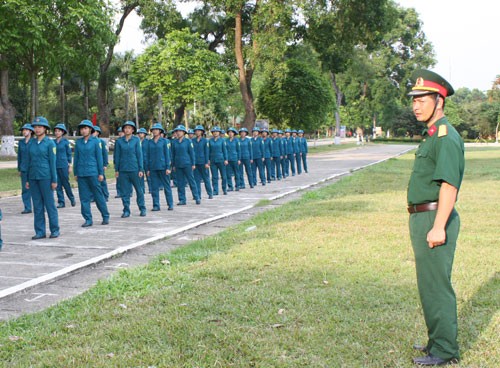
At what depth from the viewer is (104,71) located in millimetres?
36875

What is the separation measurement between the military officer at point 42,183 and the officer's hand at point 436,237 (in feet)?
22.5

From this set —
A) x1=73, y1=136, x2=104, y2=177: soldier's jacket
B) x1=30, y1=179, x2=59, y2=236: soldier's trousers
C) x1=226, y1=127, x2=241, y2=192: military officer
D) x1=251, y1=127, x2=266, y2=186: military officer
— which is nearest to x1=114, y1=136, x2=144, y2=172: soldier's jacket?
x1=73, y1=136, x2=104, y2=177: soldier's jacket

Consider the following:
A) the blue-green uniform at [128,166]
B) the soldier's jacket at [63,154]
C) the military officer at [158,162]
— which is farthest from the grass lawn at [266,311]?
the soldier's jacket at [63,154]

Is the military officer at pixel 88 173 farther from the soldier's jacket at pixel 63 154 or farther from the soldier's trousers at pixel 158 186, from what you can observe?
the soldier's jacket at pixel 63 154

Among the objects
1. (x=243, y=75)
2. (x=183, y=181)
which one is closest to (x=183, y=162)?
(x=183, y=181)

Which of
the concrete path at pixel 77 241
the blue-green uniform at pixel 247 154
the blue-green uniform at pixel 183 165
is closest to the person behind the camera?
the concrete path at pixel 77 241

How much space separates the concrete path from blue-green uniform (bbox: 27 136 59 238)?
26 cm

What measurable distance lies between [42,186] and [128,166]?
2749mm

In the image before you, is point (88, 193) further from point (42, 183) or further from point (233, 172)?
point (233, 172)

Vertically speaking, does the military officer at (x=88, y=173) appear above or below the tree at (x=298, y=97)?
below

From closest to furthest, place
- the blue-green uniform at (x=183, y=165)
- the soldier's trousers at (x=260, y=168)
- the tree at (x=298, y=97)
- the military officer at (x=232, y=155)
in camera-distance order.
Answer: the blue-green uniform at (x=183, y=165) < the military officer at (x=232, y=155) < the soldier's trousers at (x=260, y=168) < the tree at (x=298, y=97)

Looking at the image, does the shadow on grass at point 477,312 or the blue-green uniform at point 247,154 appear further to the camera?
the blue-green uniform at point 247,154

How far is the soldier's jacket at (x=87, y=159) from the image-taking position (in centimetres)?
1087

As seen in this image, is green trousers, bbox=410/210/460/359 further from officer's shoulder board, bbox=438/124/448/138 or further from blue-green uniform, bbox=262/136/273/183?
blue-green uniform, bbox=262/136/273/183
